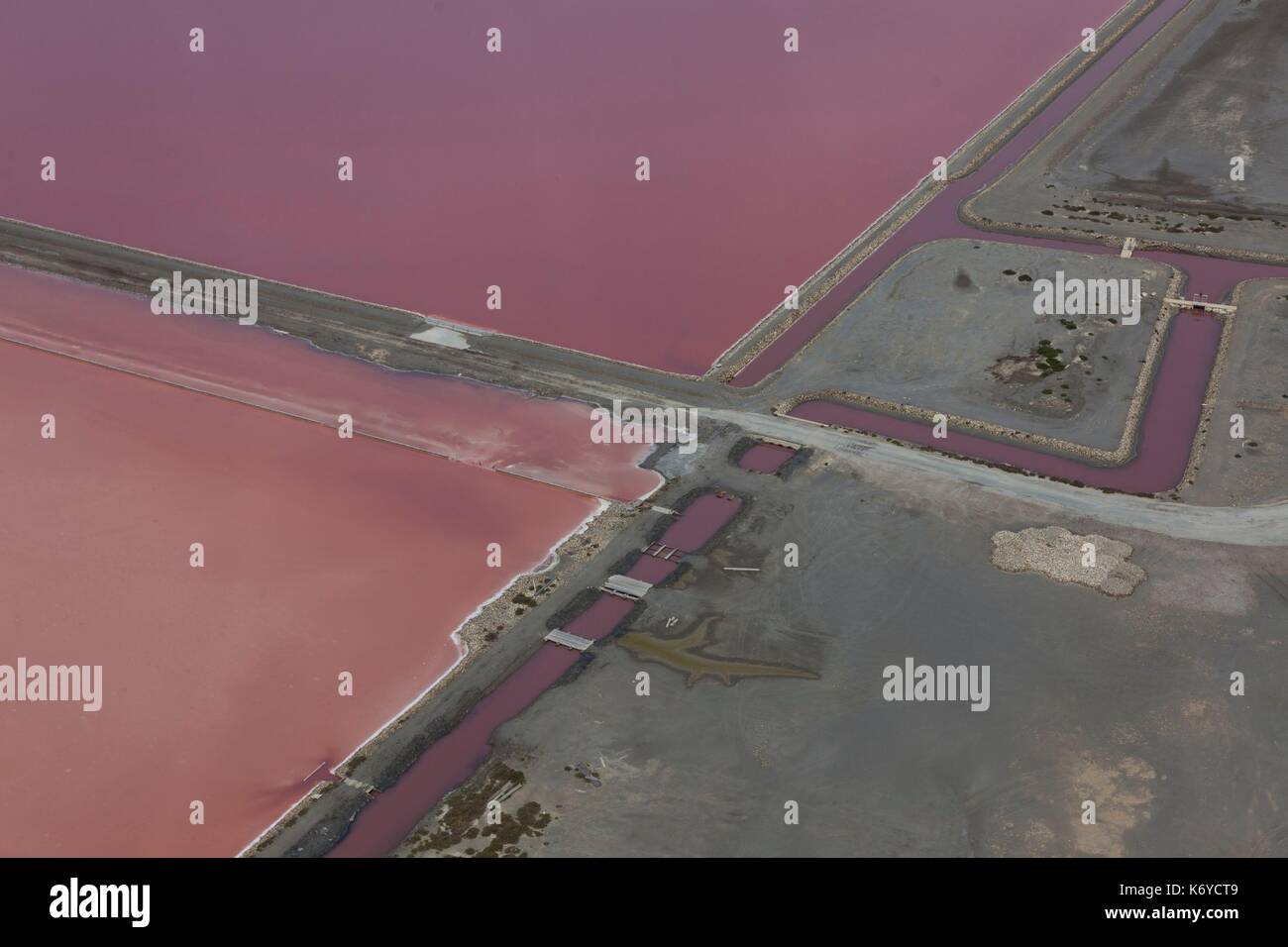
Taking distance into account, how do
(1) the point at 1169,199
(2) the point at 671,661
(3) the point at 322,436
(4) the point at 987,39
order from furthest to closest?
(4) the point at 987,39 → (1) the point at 1169,199 → (3) the point at 322,436 → (2) the point at 671,661

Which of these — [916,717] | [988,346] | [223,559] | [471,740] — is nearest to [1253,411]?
[988,346]

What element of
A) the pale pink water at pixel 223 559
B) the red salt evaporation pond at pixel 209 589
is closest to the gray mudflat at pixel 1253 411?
the pale pink water at pixel 223 559

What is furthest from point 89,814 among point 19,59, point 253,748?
point 19,59

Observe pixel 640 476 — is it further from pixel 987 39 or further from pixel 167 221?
pixel 987 39

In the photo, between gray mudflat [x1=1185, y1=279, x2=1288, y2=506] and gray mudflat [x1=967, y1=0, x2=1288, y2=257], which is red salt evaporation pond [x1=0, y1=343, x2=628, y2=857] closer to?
gray mudflat [x1=1185, y1=279, x2=1288, y2=506]

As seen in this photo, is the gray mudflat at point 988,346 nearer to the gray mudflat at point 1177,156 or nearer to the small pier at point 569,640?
the gray mudflat at point 1177,156

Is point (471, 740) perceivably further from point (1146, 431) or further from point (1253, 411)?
point (1253, 411)
